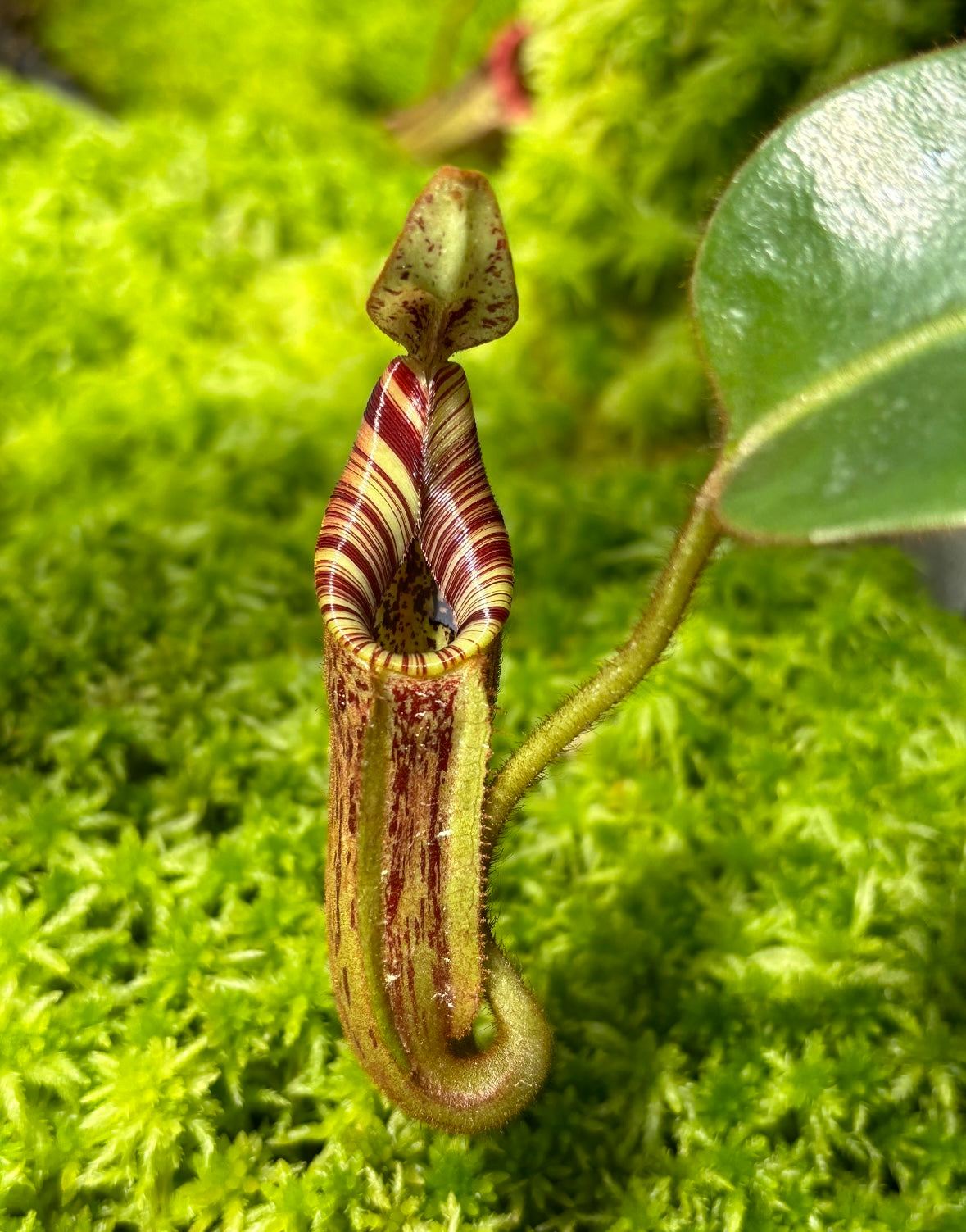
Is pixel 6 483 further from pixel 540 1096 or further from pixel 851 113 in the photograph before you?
pixel 851 113

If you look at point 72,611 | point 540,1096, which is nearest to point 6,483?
point 72,611

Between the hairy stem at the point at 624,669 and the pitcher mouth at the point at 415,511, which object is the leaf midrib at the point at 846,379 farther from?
the pitcher mouth at the point at 415,511

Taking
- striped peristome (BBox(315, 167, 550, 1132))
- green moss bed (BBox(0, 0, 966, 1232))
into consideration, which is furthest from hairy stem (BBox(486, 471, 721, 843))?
green moss bed (BBox(0, 0, 966, 1232))

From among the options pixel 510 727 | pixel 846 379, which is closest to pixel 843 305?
pixel 846 379

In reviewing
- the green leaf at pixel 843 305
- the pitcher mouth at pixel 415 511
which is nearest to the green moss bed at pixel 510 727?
the green leaf at pixel 843 305

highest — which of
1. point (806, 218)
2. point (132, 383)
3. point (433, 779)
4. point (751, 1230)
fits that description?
point (132, 383)

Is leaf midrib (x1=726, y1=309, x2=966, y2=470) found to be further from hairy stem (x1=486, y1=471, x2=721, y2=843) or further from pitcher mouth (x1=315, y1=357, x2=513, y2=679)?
pitcher mouth (x1=315, y1=357, x2=513, y2=679)
